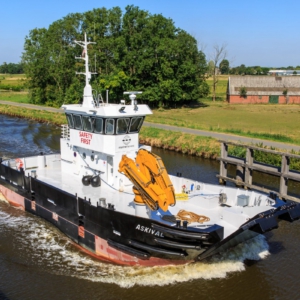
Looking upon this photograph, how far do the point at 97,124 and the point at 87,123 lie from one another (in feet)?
2.33

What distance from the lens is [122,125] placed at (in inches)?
601

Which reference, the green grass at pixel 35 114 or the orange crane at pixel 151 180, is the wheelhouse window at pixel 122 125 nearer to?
the orange crane at pixel 151 180

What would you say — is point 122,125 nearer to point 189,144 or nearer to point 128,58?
point 189,144

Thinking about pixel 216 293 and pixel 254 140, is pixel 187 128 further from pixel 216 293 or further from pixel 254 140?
pixel 216 293

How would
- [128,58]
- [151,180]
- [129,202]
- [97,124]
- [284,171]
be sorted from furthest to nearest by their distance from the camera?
[128,58] < [284,171] < [97,124] < [129,202] < [151,180]

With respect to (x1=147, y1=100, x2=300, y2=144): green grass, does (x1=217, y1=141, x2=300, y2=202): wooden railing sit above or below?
below

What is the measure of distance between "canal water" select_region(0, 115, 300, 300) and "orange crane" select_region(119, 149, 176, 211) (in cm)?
243

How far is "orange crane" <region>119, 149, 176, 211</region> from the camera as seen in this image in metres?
12.2

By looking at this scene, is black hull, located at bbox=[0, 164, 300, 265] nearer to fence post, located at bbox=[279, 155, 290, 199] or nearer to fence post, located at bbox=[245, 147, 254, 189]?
fence post, located at bbox=[279, 155, 290, 199]

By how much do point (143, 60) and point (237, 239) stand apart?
42706mm

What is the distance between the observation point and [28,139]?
123 feet

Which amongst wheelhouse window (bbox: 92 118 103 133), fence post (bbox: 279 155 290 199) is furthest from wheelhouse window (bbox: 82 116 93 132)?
fence post (bbox: 279 155 290 199)

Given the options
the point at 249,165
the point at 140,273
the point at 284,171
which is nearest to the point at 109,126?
the point at 140,273

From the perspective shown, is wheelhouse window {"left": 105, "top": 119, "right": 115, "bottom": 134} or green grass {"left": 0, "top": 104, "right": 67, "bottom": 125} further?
green grass {"left": 0, "top": 104, "right": 67, "bottom": 125}
